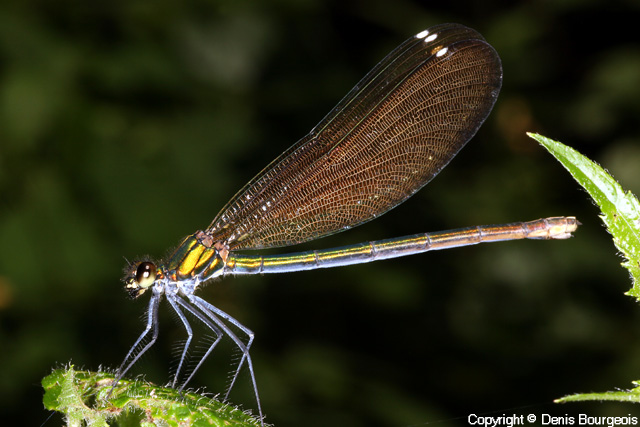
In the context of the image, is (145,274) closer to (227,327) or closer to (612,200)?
(227,327)

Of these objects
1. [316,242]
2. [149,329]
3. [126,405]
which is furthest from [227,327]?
[316,242]

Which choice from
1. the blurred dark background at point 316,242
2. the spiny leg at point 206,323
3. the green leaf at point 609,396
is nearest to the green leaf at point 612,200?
the green leaf at point 609,396

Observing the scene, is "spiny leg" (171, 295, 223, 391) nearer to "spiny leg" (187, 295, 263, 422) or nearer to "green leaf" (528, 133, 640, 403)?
"spiny leg" (187, 295, 263, 422)

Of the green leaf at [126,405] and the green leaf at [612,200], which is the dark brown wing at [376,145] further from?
the green leaf at [612,200]

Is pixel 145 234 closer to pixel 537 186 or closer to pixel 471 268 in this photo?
pixel 471 268

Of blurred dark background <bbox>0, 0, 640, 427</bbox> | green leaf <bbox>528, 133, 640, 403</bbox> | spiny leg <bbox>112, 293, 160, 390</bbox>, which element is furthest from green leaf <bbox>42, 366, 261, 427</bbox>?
blurred dark background <bbox>0, 0, 640, 427</bbox>

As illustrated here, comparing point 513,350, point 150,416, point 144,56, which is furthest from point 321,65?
point 150,416

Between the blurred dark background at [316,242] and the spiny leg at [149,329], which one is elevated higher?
the blurred dark background at [316,242]
